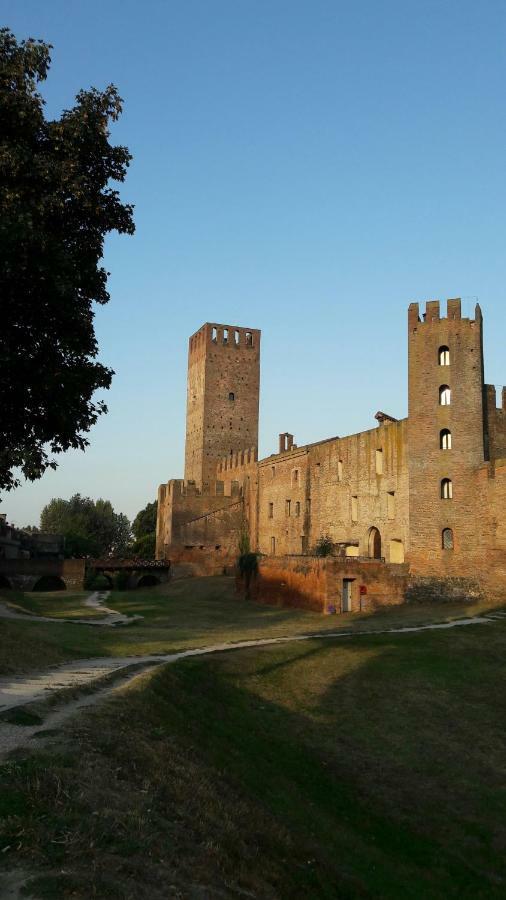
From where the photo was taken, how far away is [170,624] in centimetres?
2925

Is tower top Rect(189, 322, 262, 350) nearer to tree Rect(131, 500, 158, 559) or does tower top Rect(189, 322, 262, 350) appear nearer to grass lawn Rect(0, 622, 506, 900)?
tree Rect(131, 500, 158, 559)

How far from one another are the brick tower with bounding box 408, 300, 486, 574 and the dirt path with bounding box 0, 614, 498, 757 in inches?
487

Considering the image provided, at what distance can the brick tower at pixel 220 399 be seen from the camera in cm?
6769

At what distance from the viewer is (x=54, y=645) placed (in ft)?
60.1

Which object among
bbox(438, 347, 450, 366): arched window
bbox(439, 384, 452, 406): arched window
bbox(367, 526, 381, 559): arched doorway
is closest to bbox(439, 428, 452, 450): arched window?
bbox(439, 384, 452, 406): arched window

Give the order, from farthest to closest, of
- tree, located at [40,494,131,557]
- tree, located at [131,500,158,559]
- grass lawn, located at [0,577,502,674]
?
1. tree, located at [40,494,131,557]
2. tree, located at [131,500,158,559]
3. grass lawn, located at [0,577,502,674]

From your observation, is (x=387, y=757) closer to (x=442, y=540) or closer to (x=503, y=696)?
(x=503, y=696)

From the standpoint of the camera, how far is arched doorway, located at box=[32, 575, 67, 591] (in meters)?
54.6

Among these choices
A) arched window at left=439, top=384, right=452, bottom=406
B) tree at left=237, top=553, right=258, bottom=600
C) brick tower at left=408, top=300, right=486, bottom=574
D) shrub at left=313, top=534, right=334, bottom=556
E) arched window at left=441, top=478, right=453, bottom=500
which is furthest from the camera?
shrub at left=313, top=534, right=334, bottom=556

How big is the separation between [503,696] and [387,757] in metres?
5.18

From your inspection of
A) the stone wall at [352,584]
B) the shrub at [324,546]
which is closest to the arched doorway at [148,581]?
the shrub at [324,546]

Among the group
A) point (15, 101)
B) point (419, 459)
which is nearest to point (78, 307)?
point (15, 101)

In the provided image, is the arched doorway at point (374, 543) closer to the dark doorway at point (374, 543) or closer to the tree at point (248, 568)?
the dark doorway at point (374, 543)

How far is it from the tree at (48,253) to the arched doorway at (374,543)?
25116 mm
